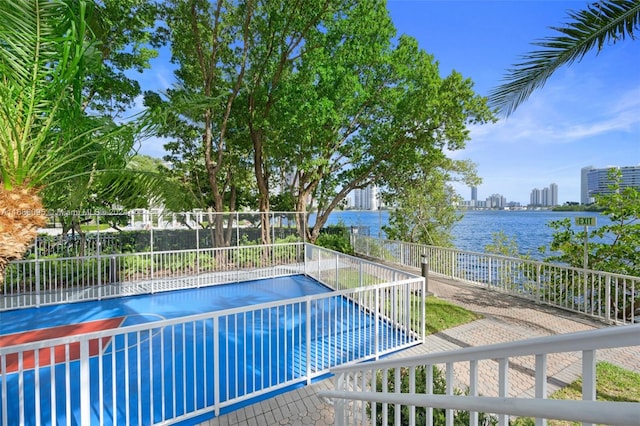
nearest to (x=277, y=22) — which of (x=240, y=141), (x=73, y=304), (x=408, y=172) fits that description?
(x=240, y=141)

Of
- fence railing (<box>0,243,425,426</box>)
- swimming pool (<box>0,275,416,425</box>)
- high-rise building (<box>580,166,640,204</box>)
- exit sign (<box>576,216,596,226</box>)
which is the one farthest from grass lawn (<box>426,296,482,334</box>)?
high-rise building (<box>580,166,640,204</box>)

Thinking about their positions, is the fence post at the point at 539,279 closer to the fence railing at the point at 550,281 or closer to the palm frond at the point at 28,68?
the fence railing at the point at 550,281

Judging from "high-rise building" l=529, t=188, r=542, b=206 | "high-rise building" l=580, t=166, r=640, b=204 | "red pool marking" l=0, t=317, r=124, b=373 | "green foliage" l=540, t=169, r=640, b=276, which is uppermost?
"high-rise building" l=529, t=188, r=542, b=206

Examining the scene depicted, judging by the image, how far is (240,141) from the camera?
1203cm

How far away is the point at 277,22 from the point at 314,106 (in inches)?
125

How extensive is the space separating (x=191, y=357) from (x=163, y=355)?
56.4 inches

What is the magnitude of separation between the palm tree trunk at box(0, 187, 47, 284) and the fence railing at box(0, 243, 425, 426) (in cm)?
85

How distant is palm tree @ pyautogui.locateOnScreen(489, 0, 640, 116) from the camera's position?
8.04 ft

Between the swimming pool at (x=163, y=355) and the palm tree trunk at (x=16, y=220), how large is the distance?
856 millimetres

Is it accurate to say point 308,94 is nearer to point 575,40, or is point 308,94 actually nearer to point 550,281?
point 575,40

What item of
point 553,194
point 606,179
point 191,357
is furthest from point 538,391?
point 553,194

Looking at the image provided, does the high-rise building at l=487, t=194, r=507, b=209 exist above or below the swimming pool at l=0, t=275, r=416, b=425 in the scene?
above

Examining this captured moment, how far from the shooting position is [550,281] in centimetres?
600

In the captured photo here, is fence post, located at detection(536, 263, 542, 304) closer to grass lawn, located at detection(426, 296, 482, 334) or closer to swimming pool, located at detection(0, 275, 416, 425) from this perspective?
grass lawn, located at detection(426, 296, 482, 334)
